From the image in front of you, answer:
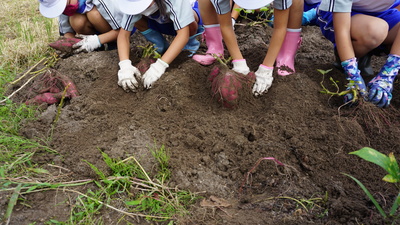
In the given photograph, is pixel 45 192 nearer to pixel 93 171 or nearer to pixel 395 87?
pixel 93 171

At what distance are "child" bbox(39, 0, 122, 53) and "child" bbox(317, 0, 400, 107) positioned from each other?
1604mm

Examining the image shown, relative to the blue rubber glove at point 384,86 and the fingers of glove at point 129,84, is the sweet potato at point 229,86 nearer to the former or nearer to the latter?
the fingers of glove at point 129,84

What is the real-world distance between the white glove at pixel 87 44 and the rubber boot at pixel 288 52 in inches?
57.4

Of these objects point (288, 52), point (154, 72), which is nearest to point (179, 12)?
point (154, 72)

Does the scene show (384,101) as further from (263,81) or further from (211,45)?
(211,45)

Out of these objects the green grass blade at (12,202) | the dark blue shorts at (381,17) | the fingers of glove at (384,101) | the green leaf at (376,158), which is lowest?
the fingers of glove at (384,101)

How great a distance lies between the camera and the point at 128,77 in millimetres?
2078

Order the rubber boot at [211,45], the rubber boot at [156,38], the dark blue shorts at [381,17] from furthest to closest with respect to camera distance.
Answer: the rubber boot at [156,38] < the rubber boot at [211,45] < the dark blue shorts at [381,17]

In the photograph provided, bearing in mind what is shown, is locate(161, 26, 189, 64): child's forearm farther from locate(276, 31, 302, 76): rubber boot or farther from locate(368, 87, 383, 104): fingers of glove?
locate(368, 87, 383, 104): fingers of glove

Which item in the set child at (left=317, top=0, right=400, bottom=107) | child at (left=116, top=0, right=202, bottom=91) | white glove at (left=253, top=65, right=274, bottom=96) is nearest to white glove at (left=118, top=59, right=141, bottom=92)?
child at (left=116, top=0, right=202, bottom=91)

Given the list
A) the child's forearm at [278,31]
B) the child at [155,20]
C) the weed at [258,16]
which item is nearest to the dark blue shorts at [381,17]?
the child's forearm at [278,31]

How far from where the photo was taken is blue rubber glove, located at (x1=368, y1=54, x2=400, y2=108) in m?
1.74

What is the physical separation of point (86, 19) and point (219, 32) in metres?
1.28

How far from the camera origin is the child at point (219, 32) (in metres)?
2.00
